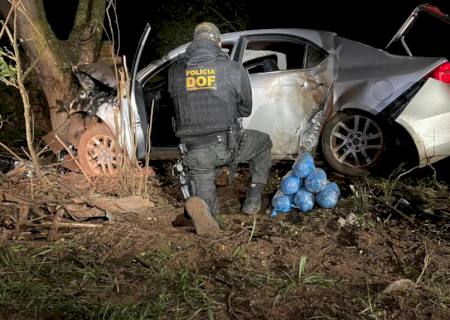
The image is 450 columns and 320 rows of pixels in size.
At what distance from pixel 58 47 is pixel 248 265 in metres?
3.89

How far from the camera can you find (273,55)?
578 centimetres

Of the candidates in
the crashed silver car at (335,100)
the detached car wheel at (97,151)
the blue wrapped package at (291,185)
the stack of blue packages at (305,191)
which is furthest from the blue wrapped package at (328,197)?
the detached car wheel at (97,151)

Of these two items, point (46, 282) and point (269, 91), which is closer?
point (46, 282)

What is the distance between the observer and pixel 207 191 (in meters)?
4.25

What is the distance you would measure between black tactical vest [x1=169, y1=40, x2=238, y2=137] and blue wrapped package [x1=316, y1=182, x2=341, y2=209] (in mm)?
991

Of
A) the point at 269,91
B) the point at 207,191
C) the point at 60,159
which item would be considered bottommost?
the point at 60,159

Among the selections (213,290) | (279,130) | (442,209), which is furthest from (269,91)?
(213,290)

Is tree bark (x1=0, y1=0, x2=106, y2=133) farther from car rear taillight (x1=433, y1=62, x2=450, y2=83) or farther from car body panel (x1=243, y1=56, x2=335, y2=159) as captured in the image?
car rear taillight (x1=433, y1=62, x2=450, y2=83)

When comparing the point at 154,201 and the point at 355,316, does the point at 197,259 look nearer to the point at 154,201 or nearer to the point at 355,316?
the point at 355,316

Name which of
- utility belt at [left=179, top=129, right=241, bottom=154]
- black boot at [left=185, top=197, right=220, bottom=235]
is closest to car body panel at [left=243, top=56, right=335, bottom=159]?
utility belt at [left=179, top=129, right=241, bottom=154]

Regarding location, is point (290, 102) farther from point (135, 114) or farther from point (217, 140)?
point (135, 114)

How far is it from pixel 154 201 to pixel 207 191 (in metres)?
0.87

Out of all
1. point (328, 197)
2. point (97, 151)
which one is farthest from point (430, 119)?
point (97, 151)

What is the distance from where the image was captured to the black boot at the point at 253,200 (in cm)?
453
